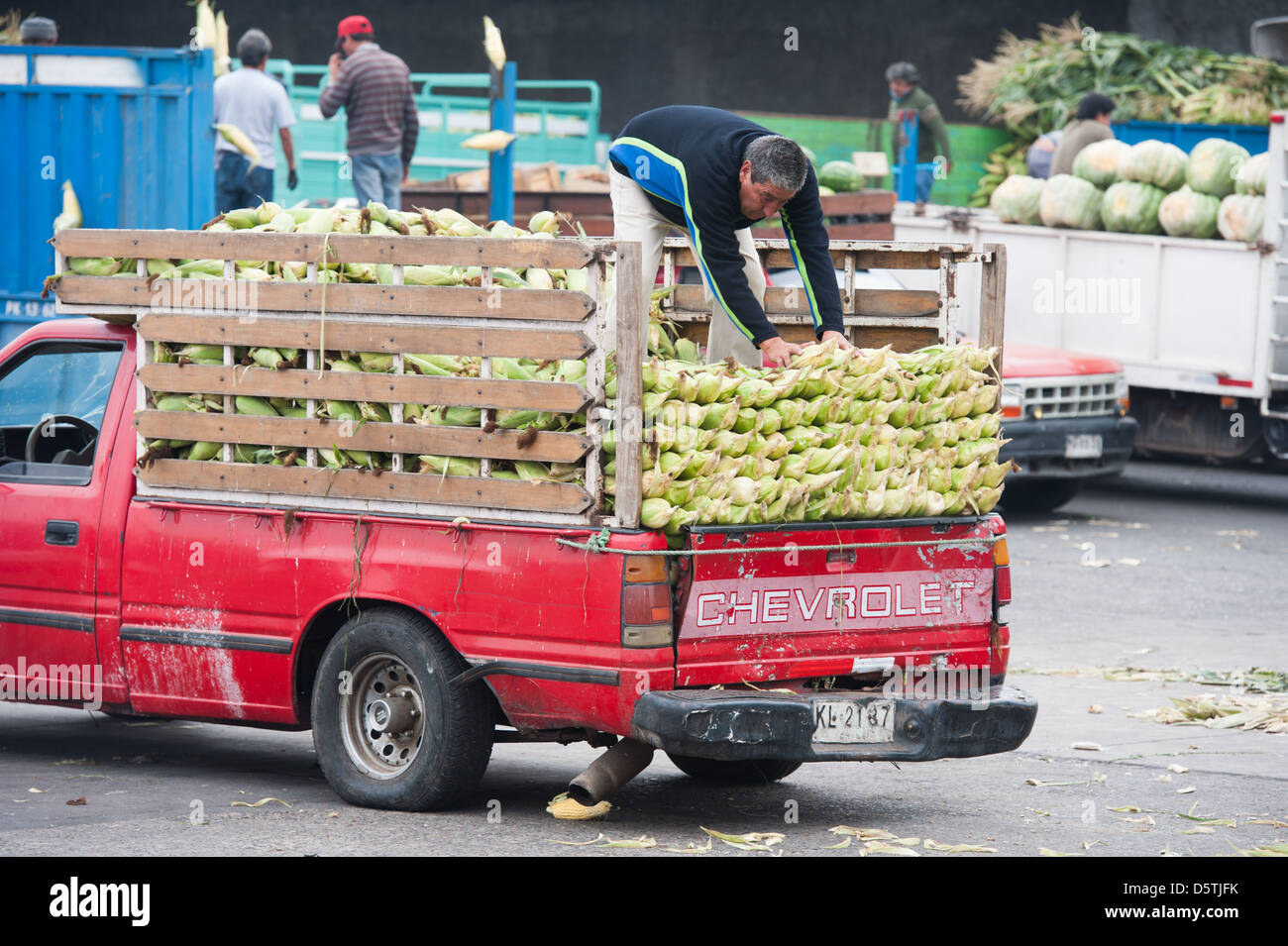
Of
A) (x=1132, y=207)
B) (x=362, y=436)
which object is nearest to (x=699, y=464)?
(x=362, y=436)

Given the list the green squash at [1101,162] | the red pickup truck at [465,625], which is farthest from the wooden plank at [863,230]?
the red pickup truck at [465,625]

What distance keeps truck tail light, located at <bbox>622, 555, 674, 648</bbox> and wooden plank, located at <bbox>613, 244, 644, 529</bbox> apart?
137mm

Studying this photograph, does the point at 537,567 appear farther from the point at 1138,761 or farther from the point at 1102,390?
the point at 1102,390

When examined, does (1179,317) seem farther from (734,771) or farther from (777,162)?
(777,162)

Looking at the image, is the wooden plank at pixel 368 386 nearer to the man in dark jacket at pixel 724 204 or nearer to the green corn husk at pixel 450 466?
the green corn husk at pixel 450 466

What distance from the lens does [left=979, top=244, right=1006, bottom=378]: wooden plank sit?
23.3 ft

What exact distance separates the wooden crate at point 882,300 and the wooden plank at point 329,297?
1.87 metres

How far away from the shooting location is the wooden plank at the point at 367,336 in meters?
6.03

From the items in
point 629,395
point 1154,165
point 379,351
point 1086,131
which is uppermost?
point 1086,131

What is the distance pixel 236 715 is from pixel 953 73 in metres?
21.3

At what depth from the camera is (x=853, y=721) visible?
6062 millimetres

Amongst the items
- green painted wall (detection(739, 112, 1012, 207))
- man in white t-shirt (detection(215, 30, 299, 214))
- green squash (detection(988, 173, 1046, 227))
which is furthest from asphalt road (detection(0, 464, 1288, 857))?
green painted wall (detection(739, 112, 1012, 207))

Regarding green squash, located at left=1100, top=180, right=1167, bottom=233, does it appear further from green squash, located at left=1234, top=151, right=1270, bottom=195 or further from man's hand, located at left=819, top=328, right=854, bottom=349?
man's hand, located at left=819, top=328, right=854, bottom=349

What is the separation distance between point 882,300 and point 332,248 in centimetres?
242
